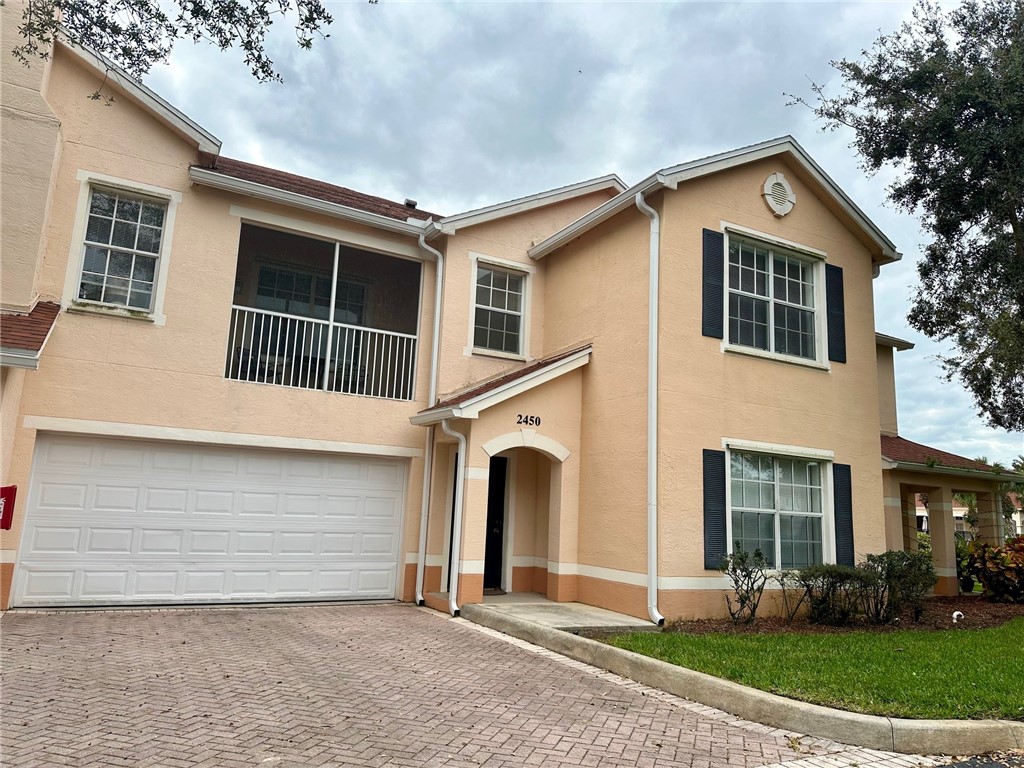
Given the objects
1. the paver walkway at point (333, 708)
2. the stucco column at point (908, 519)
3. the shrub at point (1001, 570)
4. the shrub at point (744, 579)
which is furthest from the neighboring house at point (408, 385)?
the stucco column at point (908, 519)

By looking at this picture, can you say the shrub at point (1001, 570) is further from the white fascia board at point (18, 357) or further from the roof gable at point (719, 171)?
the white fascia board at point (18, 357)

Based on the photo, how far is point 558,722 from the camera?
17.5 feet

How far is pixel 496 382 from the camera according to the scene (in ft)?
37.2

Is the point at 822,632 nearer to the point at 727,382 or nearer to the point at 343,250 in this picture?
the point at 727,382

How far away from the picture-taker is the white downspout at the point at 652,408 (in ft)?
30.5

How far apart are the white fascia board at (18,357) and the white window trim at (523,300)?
6174 millimetres

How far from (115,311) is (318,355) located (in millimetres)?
2894

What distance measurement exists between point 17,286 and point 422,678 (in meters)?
7.05

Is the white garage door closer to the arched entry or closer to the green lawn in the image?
the arched entry

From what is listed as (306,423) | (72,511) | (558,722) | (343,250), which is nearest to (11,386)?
(72,511)

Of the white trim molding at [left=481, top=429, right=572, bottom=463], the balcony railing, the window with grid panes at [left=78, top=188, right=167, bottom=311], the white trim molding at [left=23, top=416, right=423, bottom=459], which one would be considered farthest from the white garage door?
the window with grid panes at [left=78, top=188, right=167, bottom=311]

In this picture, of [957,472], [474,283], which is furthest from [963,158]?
[474,283]

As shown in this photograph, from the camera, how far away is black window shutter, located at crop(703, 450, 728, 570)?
381 inches

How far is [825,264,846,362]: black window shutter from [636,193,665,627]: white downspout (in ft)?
11.6
